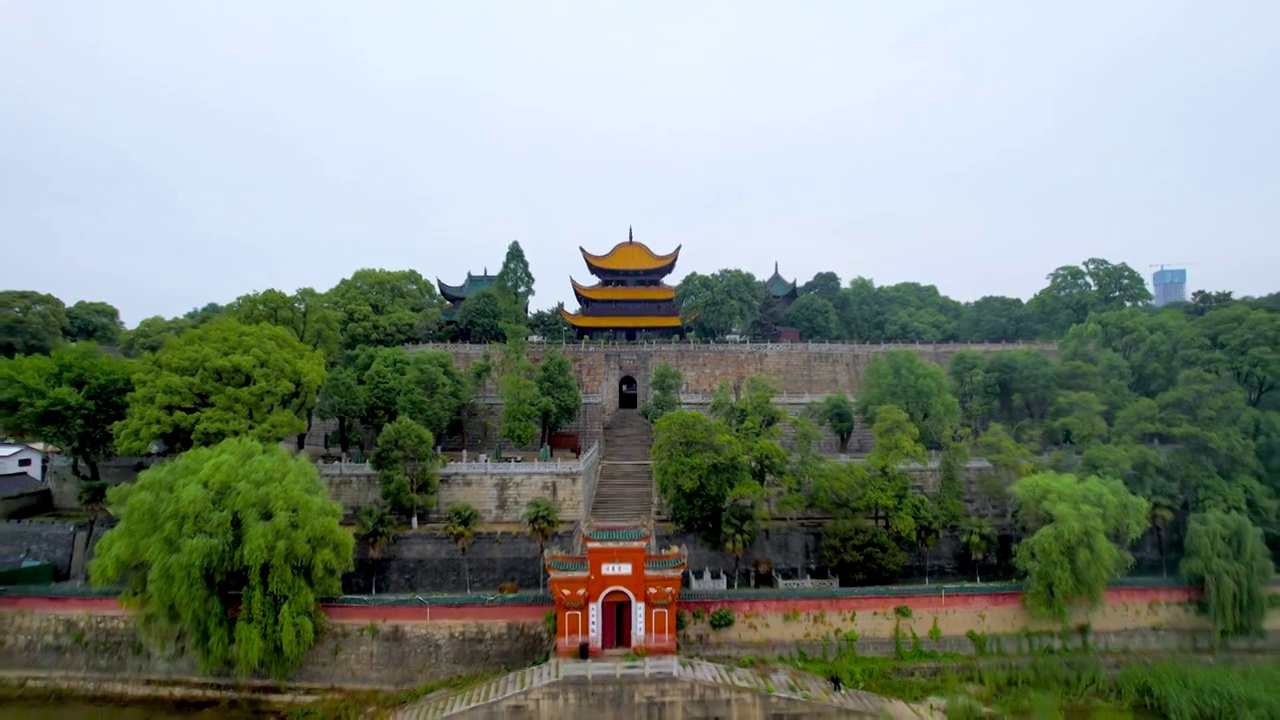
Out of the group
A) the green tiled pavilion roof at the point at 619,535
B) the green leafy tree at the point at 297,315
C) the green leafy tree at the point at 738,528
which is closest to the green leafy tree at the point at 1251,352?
the green leafy tree at the point at 738,528

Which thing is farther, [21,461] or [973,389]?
[973,389]

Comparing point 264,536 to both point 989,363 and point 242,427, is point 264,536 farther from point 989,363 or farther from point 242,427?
point 989,363

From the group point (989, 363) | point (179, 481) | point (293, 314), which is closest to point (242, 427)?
point (179, 481)

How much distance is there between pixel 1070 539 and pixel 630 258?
2815 centimetres

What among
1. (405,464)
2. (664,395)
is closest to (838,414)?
(664,395)

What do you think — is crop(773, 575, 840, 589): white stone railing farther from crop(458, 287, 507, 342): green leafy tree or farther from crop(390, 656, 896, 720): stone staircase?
crop(458, 287, 507, 342): green leafy tree

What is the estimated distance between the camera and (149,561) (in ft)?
52.3

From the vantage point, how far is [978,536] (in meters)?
20.1

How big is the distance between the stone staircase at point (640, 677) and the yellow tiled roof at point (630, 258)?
27050mm

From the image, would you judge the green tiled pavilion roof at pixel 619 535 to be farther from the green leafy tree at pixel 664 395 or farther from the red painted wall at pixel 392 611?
the green leafy tree at pixel 664 395

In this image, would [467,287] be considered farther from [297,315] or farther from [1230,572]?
[1230,572]

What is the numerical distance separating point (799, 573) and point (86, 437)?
23017mm

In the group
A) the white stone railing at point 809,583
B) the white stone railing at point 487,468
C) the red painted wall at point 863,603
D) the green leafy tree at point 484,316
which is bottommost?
the red painted wall at point 863,603

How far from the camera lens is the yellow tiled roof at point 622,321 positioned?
1556 inches
